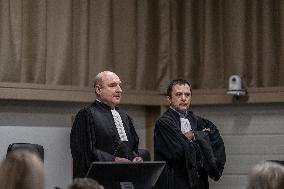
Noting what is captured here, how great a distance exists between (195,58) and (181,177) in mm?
1929

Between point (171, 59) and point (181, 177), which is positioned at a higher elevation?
point (171, 59)

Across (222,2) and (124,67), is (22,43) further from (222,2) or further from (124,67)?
(222,2)

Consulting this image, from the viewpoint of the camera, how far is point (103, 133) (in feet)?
16.8

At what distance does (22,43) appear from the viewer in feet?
Answer: 19.5

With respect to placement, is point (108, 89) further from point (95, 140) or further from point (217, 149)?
point (217, 149)

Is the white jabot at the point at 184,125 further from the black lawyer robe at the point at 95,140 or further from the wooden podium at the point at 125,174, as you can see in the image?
the wooden podium at the point at 125,174

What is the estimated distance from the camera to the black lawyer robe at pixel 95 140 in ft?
16.4

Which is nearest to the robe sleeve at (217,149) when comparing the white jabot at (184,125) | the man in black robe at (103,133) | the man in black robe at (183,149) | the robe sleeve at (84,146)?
the man in black robe at (183,149)

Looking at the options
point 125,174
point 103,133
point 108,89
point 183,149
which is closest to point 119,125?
point 103,133

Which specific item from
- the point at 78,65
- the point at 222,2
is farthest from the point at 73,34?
the point at 222,2

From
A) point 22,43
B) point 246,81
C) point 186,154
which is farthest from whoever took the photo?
point 246,81

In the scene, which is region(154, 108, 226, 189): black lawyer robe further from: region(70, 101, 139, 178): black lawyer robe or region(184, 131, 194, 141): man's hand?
region(70, 101, 139, 178): black lawyer robe

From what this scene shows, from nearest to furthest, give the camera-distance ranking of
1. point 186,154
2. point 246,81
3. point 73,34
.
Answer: point 186,154
point 73,34
point 246,81

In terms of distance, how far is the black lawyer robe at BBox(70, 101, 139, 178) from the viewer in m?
4.98
